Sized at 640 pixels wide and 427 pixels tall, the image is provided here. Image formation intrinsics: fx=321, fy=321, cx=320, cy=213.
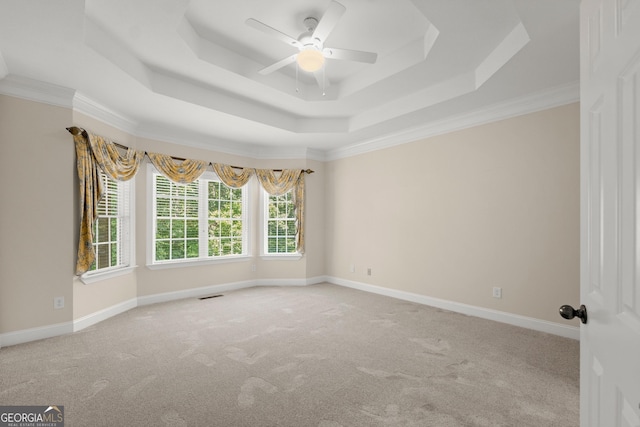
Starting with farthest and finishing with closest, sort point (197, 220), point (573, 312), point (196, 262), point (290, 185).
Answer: point (290, 185)
point (197, 220)
point (196, 262)
point (573, 312)

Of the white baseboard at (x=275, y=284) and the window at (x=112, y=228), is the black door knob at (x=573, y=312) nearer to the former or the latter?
the white baseboard at (x=275, y=284)

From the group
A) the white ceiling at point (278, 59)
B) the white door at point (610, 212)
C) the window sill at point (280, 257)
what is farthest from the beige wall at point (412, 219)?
the white door at point (610, 212)

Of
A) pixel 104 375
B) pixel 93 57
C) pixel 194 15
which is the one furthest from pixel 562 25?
pixel 104 375

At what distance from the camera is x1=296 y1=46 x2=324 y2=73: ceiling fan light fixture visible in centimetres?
268

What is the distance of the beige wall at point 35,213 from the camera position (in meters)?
3.22

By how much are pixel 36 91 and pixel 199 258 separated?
2956 millimetres

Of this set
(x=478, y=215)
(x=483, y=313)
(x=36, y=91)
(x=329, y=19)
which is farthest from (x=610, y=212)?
(x=36, y=91)

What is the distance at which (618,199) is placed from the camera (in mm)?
921

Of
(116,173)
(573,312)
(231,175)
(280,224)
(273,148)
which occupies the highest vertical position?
(273,148)

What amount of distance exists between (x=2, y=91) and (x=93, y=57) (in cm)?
123

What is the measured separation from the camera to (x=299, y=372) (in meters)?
2.66

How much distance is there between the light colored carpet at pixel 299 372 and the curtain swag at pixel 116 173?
112 centimetres

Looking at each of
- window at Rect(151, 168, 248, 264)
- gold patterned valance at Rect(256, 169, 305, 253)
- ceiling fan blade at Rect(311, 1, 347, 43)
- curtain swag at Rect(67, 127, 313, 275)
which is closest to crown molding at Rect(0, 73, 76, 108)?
curtain swag at Rect(67, 127, 313, 275)

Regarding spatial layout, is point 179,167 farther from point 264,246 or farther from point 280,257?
point 280,257
